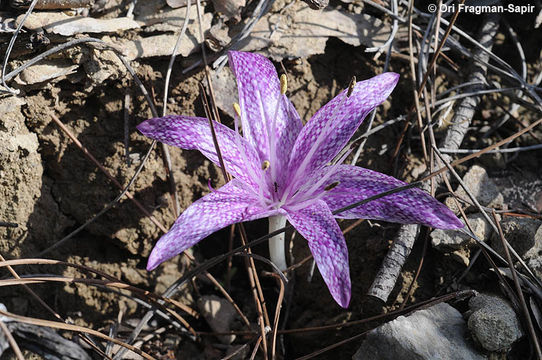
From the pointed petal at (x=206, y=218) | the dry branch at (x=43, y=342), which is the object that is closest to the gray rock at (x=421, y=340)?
the pointed petal at (x=206, y=218)

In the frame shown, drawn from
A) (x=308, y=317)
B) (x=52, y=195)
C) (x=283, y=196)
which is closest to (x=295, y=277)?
(x=308, y=317)

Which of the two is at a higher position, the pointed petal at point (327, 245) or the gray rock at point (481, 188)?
the pointed petal at point (327, 245)

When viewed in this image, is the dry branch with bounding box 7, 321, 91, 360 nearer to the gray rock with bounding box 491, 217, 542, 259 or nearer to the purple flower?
the purple flower

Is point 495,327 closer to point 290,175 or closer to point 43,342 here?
point 290,175

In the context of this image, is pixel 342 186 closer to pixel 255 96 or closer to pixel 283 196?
pixel 283 196

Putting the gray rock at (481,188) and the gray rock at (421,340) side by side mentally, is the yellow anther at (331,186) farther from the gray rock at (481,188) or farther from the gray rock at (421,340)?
the gray rock at (481,188)

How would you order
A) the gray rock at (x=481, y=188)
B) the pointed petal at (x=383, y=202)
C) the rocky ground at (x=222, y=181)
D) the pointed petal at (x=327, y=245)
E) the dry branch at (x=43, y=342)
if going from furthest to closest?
the gray rock at (x=481, y=188), the rocky ground at (x=222, y=181), the dry branch at (x=43, y=342), the pointed petal at (x=383, y=202), the pointed petal at (x=327, y=245)

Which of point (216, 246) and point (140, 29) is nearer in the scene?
point (140, 29)
